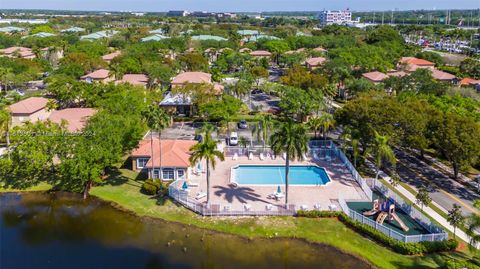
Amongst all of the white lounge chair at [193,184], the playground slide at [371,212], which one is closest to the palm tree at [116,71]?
the white lounge chair at [193,184]

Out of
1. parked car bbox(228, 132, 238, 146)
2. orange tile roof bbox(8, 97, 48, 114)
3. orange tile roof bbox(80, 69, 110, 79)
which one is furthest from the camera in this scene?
orange tile roof bbox(80, 69, 110, 79)

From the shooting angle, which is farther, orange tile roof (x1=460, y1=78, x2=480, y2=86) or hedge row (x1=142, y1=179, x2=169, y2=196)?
orange tile roof (x1=460, y1=78, x2=480, y2=86)

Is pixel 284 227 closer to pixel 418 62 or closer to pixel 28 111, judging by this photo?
pixel 28 111

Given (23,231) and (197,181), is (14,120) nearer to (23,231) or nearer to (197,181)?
(23,231)

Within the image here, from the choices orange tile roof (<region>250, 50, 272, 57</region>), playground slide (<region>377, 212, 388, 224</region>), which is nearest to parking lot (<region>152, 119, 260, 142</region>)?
playground slide (<region>377, 212, 388, 224</region>)

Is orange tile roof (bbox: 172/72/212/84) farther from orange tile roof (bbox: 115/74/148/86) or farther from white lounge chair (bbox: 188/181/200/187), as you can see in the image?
white lounge chair (bbox: 188/181/200/187)

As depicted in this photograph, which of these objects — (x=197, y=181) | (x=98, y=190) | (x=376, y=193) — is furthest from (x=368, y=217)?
(x=98, y=190)

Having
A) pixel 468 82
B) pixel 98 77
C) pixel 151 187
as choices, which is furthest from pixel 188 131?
pixel 468 82
